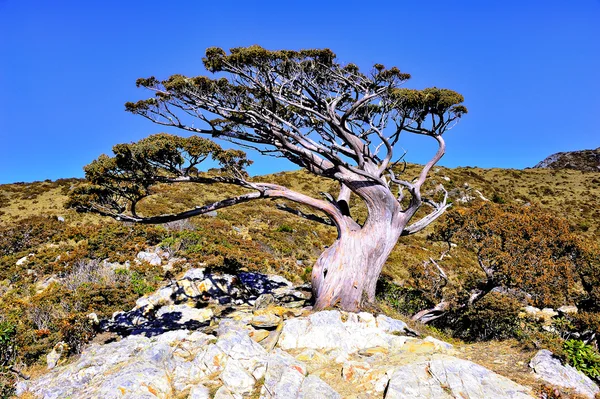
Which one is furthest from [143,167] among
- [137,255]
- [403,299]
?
[403,299]

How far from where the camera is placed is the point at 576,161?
202 ft

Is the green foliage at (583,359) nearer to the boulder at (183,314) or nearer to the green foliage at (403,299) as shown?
the green foliage at (403,299)

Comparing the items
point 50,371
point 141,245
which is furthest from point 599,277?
point 141,245

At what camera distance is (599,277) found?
27.1ft

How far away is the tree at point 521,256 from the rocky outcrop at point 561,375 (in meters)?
2.77

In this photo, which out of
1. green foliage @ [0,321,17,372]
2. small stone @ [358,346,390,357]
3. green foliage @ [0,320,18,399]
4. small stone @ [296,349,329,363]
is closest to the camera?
green foliage @ [0,320,18,399]

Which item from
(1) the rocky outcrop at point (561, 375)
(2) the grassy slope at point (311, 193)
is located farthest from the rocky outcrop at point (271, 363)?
(2) the grassy slope at point (311, 193)

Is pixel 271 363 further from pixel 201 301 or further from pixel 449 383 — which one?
pixel 201 301

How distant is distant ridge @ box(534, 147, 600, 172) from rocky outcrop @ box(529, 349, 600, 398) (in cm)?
6505

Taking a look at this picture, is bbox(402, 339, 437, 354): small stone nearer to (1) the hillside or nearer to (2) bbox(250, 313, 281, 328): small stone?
(1) the hillside

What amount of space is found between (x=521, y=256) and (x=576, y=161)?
6795 centimetres

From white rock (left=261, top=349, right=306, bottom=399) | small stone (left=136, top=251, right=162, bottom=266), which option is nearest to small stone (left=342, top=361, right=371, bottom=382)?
white rock (left=261, top=349, right=306, bottom=399)

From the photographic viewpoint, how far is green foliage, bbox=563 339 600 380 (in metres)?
5.93

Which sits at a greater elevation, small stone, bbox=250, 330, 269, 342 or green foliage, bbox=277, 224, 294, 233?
green foliage, bbox=277, 224, 294, 233
